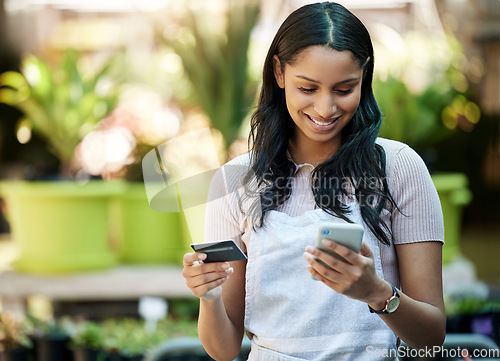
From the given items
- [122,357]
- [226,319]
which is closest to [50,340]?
[122,357]

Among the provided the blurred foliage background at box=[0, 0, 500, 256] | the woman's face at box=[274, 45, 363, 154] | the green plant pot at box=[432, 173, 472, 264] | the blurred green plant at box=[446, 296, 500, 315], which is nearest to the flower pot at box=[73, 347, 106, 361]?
the blurred foliage background at box=[0, 0, 500, 256]

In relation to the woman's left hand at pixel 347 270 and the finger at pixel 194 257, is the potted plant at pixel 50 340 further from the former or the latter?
the woman's left hand at pixel 347 270

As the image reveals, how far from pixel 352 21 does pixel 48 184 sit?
1.91 meters

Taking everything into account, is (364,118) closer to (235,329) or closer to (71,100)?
(235,329)

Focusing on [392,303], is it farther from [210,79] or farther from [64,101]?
[64,101]

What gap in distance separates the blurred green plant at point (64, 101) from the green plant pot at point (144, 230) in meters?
0.32

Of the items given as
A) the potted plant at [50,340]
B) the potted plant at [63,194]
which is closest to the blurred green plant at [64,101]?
the potted plant at [63,194]

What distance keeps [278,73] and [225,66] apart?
5.51ft

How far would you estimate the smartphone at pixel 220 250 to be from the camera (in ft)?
3.25

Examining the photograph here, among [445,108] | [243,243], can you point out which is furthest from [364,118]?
[445,108]

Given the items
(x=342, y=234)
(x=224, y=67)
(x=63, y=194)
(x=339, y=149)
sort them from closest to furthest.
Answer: (x=342, y=234) → (x=339, y=149) → (x=63, y=194) → (x=224, y=67)

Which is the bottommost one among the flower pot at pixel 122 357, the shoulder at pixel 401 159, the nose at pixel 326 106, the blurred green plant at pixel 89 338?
the flower pot at pixel 122 357

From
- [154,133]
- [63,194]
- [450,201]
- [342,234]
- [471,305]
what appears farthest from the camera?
[154,133]

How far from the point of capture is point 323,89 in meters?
1.03
